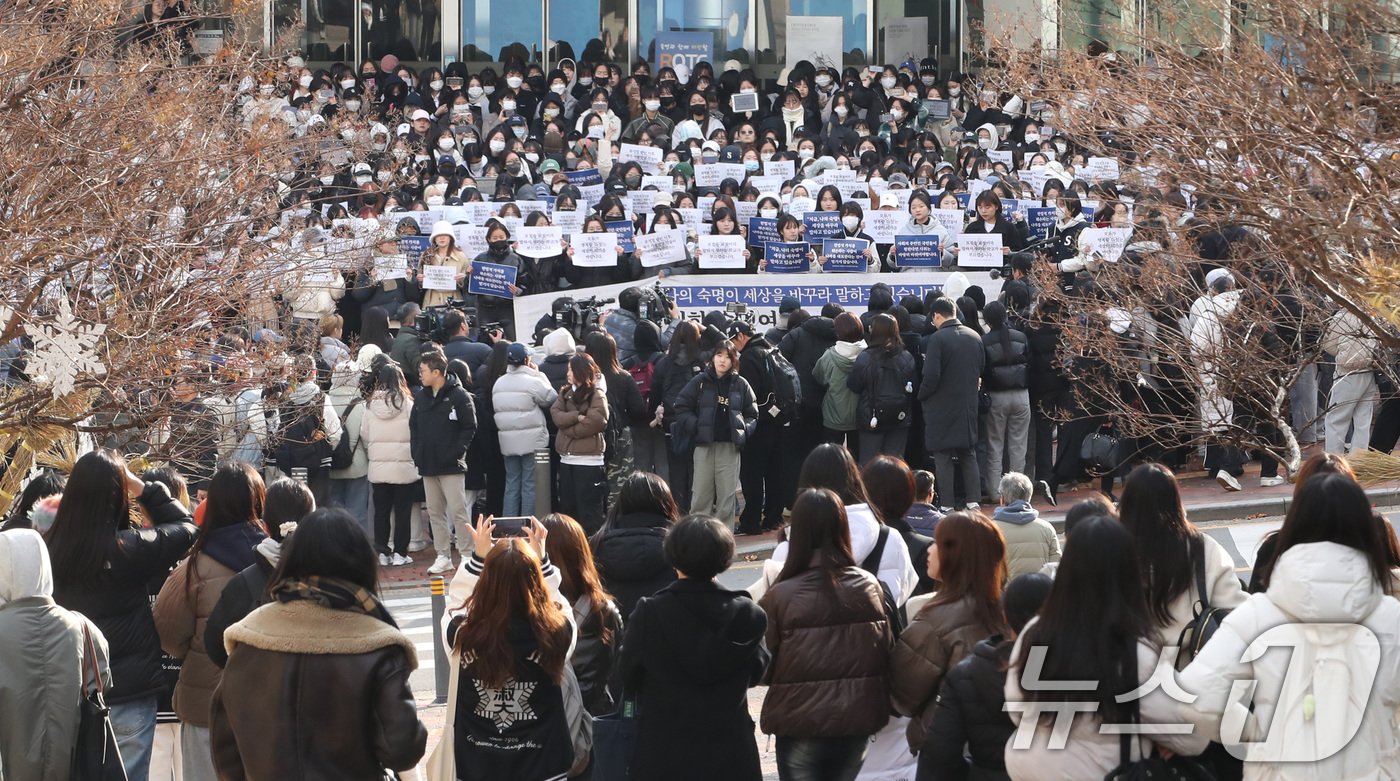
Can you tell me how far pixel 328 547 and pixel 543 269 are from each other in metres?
13.4

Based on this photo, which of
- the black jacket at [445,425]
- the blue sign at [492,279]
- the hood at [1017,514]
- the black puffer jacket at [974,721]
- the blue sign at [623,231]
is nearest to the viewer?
the black puffer jacket at [974,721]

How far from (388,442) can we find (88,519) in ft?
23.3

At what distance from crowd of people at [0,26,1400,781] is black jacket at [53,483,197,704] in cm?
2

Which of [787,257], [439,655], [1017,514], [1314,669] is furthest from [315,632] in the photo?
[787,257]

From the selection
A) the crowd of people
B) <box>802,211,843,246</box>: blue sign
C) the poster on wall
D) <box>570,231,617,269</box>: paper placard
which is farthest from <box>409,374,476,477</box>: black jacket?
the poster on wall

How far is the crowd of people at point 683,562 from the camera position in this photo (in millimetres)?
4734

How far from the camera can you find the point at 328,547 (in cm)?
509

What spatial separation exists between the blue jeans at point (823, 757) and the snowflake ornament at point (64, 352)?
4327 millimetres

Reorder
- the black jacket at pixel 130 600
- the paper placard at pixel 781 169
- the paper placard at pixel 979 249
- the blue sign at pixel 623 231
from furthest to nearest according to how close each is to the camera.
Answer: the paper placard at pixel 781 169, the blue sign at pixel 623 231, the paper placard at pixel 979 249, the black jacket at pixel 130 600

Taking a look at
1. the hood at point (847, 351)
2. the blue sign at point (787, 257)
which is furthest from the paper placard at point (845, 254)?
the hood at point (847, 351)

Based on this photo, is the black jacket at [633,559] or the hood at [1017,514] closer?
the black jacket at [633,559]

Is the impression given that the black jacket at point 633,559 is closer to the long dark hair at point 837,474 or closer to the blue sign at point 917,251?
the long dark hair at point 837,474

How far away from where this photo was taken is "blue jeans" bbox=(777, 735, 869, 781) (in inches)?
238

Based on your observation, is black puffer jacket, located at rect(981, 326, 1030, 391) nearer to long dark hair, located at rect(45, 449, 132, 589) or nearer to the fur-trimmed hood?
long dark hair, located at rect(45, 449, 132, 589)
